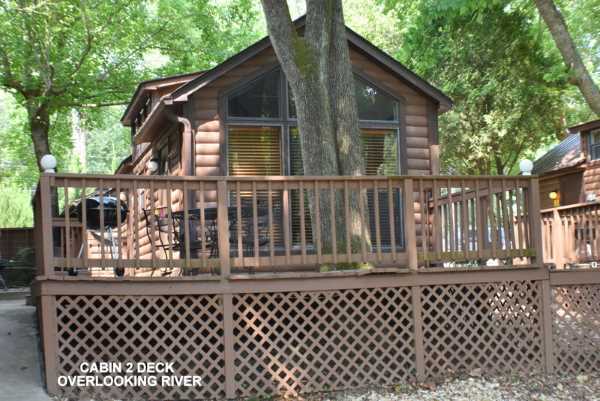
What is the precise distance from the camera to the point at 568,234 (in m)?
12.6

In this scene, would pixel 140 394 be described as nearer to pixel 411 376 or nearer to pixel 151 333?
pixel 151 333

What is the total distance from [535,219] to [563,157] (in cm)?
1592

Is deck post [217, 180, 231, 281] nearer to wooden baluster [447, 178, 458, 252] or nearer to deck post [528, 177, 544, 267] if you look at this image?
wooden baluster [447, 178, 458, 252]

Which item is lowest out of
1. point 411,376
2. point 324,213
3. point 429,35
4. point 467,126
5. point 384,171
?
point 411,376

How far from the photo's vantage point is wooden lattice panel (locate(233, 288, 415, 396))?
21.5 ft

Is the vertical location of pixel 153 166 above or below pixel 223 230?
above

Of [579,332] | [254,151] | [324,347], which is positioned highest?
[254,151]

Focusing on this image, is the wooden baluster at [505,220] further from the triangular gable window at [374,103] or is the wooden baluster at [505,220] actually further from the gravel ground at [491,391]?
the triangular gable window at [374,103]

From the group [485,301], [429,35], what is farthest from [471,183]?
[429,35]

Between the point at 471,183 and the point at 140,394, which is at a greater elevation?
the point at 471,183

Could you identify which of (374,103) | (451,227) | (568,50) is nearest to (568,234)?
(568,50)

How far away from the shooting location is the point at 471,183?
7.22 metres

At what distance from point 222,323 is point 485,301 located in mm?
2917

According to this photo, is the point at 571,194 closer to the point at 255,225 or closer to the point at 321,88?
→ the point at 321,88
